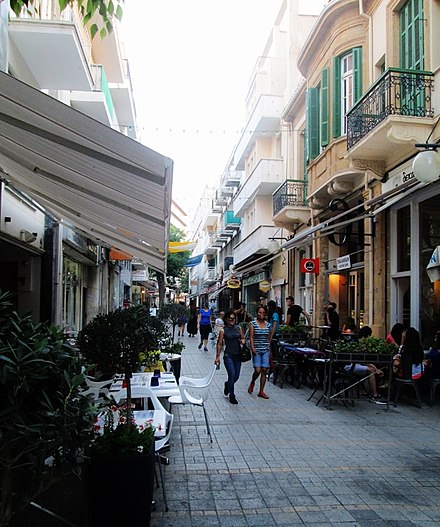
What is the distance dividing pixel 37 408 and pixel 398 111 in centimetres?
932

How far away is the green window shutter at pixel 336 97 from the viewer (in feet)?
48.2

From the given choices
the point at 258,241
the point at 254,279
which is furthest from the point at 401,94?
the point at 254,279

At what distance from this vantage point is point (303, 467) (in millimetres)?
5730

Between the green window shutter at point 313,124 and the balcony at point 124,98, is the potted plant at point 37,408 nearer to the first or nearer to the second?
the green window shutter at point 313,124

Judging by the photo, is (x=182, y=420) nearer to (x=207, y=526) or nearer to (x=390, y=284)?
(x=207, y=526)

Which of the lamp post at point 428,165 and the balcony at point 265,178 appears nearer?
the lamp post at point 428,165

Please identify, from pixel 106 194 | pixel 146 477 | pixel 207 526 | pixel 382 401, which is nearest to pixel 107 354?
pixel 146 477

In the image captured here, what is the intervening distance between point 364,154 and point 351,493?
8.25 metres

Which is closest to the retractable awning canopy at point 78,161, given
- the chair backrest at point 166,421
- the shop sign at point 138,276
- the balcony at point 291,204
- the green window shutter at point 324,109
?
the chair backrest at point 166,421

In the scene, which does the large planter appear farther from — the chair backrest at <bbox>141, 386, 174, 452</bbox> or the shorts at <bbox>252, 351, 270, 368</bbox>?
the shorts at <bbox>252, 351, 270, 368</bbox>

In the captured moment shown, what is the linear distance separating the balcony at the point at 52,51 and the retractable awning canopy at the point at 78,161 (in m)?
3.51

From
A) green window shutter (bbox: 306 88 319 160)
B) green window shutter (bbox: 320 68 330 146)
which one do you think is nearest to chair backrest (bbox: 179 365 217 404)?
green window shutter (bbox: 320 68 330 146)

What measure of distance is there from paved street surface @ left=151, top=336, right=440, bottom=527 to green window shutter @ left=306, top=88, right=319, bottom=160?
30.9 feet

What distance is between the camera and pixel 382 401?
9375 mm
